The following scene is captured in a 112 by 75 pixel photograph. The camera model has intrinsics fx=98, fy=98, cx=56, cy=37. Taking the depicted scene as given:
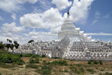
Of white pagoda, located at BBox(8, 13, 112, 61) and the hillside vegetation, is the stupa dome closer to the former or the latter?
white pagoda, located at BBox(8, 13, 112, 61)

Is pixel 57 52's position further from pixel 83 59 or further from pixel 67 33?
pixel 67 33

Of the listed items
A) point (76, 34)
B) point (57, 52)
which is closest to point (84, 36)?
point (76, 34)

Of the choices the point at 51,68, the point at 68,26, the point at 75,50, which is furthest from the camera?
the point at 68,26

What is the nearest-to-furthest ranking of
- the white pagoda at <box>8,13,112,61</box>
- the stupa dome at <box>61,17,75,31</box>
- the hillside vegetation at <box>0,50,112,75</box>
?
the hillside vegetation at <box>0,50,112,75</box>
the white pagoda at <box>8,13,112,61</box>
the stupa dome at <box>61,17,75,31</box>

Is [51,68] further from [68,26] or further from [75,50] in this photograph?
[68,26]

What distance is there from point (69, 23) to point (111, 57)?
29635mm

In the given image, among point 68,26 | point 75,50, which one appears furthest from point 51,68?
point 68,26

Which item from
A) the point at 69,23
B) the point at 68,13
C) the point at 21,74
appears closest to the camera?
the point at 21,74

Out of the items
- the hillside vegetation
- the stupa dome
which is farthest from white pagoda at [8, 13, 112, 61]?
the hillside vegetation

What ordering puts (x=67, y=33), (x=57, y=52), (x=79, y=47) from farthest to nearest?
(x=67, y=33)
(x=79, y=47)
(x=57, y=52)

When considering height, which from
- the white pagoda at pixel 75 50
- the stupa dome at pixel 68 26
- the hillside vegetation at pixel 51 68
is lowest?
the hillside vegetation at pixel 51 68

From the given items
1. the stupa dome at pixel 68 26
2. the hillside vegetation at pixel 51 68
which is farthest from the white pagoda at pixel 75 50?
the hillside vegetation at pixel 51 68

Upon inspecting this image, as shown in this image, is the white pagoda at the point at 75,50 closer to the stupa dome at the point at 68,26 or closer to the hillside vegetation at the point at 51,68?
the stupa dome at the point at 68,26

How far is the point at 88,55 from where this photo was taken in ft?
88.4
